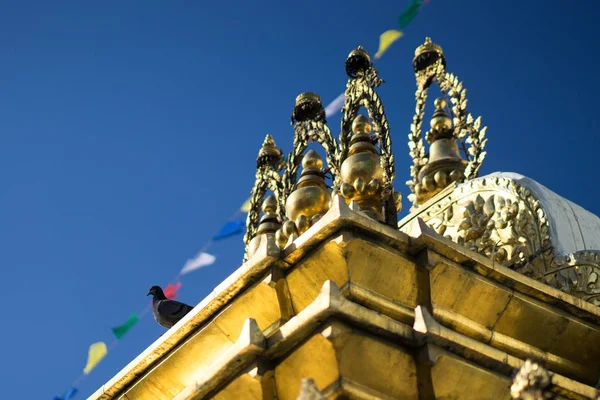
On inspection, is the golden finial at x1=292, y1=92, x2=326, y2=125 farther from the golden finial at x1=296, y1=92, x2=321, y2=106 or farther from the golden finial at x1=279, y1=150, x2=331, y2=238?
the golden finial at x1=279, y1=150, x2=331, y2=238

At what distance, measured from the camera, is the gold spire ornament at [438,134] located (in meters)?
9.62

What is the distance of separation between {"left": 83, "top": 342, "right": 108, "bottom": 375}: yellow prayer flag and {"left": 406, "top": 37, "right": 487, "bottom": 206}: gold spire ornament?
10.2 ft

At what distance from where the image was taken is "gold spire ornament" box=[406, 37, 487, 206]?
9.62 metres

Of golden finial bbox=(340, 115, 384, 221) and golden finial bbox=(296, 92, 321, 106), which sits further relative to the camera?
golden finial bbox=(296, 92, 321, 106)

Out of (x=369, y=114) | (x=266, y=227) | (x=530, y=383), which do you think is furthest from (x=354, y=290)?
(x=266, y=227)

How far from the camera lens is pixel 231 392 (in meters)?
6.18

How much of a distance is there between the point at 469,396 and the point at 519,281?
776mm

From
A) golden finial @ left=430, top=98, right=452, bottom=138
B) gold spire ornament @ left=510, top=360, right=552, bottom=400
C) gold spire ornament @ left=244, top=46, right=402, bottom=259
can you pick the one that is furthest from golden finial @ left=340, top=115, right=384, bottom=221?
gold spire ornament @ left=510, top=360, right=552, bottom=400

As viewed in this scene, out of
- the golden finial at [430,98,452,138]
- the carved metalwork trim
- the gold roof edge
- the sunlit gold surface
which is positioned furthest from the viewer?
the golden finial at [430,98,452,138]

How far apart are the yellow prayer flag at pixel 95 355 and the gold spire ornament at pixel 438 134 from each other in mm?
3095

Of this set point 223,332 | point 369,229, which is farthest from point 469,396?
point 223,332

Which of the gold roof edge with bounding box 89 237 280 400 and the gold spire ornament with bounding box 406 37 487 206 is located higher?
the gold spire ornament with bounding box 406 37 487 206

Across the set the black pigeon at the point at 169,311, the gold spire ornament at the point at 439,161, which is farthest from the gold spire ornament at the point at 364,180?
the gold spire ornament at the point at 439,161

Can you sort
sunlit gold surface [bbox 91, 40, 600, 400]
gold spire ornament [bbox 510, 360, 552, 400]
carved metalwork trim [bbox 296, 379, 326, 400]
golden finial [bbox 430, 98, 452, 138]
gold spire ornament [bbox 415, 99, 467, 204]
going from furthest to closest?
1. golden finial [bbox 430, 98, 452, 138]
2. gold spire ornament [bbox 415, 99, 467, 204]
3. sunlit gold surface [bbox 91, 40, 600, 400]
4. carved metalwork trim [bbox 296, 379, 326, 400]
5. gold spire ornament [bbox 510, 360, 552, 400]
